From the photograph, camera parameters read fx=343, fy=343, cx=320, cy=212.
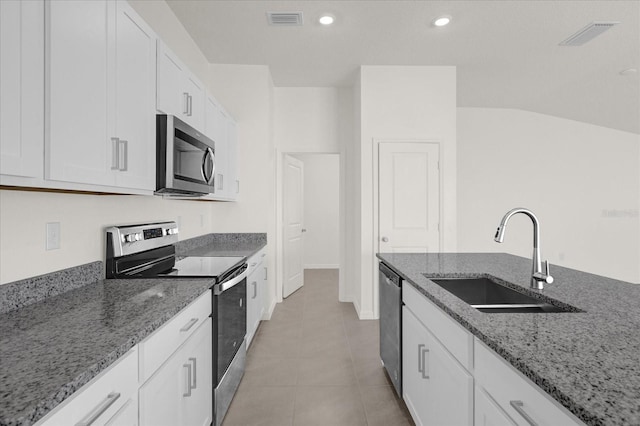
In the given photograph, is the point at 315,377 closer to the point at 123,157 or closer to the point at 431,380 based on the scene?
the point at 431,380

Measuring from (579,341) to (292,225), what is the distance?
4.28m

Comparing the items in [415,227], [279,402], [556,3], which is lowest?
[279,402]

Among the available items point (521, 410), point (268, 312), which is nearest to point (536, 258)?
point (521, 410)

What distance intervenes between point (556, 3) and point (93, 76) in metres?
3.33

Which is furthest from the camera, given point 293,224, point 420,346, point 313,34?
point 293,224

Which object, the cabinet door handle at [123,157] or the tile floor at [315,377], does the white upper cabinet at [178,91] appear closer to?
the cabinet door handle at [123,157]

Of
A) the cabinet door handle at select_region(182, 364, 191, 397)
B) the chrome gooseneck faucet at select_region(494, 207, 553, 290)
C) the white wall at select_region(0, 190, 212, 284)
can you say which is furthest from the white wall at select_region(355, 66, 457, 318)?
the cabinet door handle at select_region(182, 364, 191, 397)

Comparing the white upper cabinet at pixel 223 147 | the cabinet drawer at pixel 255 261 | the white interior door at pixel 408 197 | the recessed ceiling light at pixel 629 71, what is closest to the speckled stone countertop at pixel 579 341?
the cabinet drawer at pixel 255 261

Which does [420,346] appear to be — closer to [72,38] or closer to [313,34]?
[72,38]

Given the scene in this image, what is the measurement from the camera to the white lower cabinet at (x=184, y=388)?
3.92 ft

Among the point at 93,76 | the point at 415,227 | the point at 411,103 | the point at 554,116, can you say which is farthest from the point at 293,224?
the point at 554,116

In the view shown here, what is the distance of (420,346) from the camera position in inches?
69.7

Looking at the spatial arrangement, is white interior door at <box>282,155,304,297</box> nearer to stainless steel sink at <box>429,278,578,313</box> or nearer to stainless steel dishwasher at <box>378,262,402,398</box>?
stainless steel dishwasher at <box>378,262,402,398</box>

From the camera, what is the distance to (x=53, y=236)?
153 centimetres
